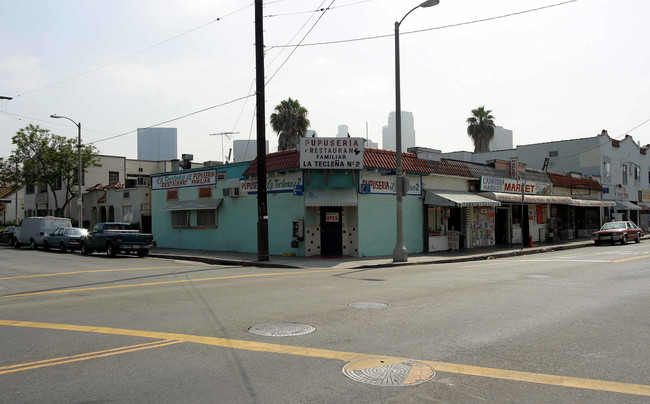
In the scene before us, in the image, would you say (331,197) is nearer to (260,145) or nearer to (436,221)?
(260,145)

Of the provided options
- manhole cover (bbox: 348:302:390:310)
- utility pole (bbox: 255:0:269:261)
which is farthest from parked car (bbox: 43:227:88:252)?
manhole cover (bbox: 348:302:390:310)

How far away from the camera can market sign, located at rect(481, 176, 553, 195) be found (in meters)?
29.0

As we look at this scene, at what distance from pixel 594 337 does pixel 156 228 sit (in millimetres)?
28856

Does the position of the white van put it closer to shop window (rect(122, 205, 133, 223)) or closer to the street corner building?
shop window (rect(122, 205, 133, 223))

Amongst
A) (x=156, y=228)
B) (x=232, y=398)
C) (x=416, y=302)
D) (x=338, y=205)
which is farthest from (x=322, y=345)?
(x=156, y=228)

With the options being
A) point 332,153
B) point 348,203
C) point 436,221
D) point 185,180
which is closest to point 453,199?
point 436,221

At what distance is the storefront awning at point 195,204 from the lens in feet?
87.8

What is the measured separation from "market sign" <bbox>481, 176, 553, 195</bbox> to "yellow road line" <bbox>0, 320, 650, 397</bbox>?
904 inches

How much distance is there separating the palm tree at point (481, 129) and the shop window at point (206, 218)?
103 ft

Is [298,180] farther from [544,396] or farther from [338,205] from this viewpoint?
[544,396]

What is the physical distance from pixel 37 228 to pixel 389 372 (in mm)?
32650

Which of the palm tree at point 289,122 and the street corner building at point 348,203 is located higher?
the palm tree at point 289,122

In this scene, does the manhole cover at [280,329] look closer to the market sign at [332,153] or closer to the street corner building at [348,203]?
the street corner building at [348,203]

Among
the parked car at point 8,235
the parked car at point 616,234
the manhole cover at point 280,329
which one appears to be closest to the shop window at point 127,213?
the parked car at point 8,235
